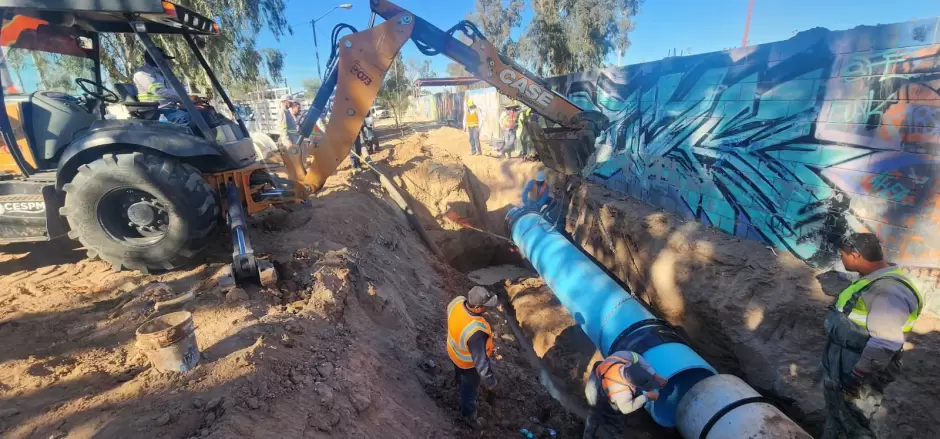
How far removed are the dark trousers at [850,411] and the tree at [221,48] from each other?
15.8 meters

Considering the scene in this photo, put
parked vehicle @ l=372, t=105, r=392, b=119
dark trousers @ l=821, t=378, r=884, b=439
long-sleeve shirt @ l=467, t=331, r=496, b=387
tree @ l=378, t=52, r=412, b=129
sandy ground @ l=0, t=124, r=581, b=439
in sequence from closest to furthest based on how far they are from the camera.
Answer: sandy ground @ l=0, t=124, r=581, b=439
dark trousers @ l=821, t=378, r=884, b=439
long-sleeve shirt @ l=467, t=331, r=496, b=387
tree @ l=378, t=52, r=412, b=129
parked vehicle @ l=372, t=105, r=392, b=119

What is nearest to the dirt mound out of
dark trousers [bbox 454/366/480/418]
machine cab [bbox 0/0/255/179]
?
dark trousers [bbox 454/366/480/418]

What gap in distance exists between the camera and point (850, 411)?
11.3ft

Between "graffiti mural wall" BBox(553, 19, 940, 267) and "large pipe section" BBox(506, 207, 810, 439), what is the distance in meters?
2.52

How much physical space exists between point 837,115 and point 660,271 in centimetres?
305

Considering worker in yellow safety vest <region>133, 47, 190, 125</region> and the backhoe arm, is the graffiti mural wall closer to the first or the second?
the backhoe arm

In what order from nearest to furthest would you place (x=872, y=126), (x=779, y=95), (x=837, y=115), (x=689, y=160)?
1. (x=872, y=126)
2. (x=837, y=115)
3. (x=779, y=95)
4. (x=689, y=160)

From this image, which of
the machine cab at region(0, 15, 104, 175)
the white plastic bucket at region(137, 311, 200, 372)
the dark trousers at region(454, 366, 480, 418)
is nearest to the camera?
the white plastic bucket at region(137, 311, 200, 372)

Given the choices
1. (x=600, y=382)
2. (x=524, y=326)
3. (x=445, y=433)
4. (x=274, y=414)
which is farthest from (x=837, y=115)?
(x=274, y=414)

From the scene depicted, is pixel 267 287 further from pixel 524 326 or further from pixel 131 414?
pixel 524 326

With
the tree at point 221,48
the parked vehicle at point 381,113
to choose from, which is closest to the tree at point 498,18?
the parked vehicle at point 381,113

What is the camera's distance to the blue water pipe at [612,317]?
453cm

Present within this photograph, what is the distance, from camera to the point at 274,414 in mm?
2803

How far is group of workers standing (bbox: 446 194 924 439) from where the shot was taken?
3055 mm
